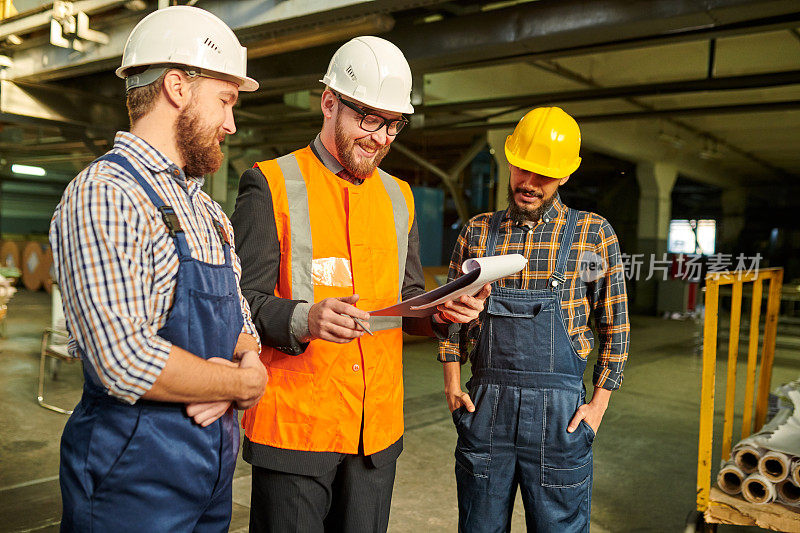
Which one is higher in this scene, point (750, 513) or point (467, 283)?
point (467, 283)

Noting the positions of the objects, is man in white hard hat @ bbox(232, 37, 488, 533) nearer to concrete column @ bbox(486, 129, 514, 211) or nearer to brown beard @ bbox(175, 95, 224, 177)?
brown beard @ bbox(175, 95, 224, 177)

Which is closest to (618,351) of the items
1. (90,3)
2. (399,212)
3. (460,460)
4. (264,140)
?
(460,460)

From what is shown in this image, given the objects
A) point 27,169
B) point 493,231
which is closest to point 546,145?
point 493,231

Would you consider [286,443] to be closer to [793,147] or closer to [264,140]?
[264,140]

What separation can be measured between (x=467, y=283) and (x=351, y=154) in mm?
561

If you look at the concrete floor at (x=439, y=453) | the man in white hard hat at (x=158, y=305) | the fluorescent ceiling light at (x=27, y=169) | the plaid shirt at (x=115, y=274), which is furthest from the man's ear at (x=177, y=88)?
the fluorescent ceiling light at (x=27, y=169)

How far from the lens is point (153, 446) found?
1.28 metres

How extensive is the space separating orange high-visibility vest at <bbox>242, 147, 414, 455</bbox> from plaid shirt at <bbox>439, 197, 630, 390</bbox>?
561mm

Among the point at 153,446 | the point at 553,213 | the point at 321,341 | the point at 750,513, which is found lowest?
the point at 750,513

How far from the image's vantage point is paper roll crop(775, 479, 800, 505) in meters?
2.97

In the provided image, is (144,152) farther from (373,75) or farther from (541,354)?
(541,354)

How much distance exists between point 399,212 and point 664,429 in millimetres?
4722

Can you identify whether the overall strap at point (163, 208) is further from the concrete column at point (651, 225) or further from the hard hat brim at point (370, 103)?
the concrete column at point (651, 225)

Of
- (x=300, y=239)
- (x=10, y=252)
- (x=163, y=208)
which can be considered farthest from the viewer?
(x=10, y=252)
